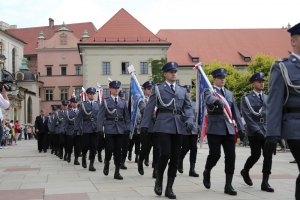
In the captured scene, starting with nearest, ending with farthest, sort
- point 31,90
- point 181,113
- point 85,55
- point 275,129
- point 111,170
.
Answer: point 275,129 → point 181,113 → point 111,170 → point 85,55 → point 31,90

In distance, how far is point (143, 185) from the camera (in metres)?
10.2

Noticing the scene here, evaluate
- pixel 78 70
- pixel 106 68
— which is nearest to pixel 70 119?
pixel 106 68

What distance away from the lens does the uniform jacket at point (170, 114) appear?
856 centimetres

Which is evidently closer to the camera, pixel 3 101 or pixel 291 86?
pixel 291 86

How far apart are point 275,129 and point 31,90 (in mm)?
81855

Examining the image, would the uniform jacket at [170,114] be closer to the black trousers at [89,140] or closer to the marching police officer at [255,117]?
the marching police officer at [255,117]

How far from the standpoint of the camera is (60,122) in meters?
20.9

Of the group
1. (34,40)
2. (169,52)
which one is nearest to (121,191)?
(169,52)

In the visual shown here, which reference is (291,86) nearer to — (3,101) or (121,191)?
(121,191)

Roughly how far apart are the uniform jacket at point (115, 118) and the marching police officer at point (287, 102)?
257 inches

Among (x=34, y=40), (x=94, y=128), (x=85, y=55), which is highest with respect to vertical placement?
(x=34, y=40)

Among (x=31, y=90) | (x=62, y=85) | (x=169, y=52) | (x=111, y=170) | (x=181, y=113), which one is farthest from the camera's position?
(x=62, y=85)

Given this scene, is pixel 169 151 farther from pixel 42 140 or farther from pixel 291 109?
pixel 42 140

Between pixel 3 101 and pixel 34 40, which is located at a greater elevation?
pixel 34 40
